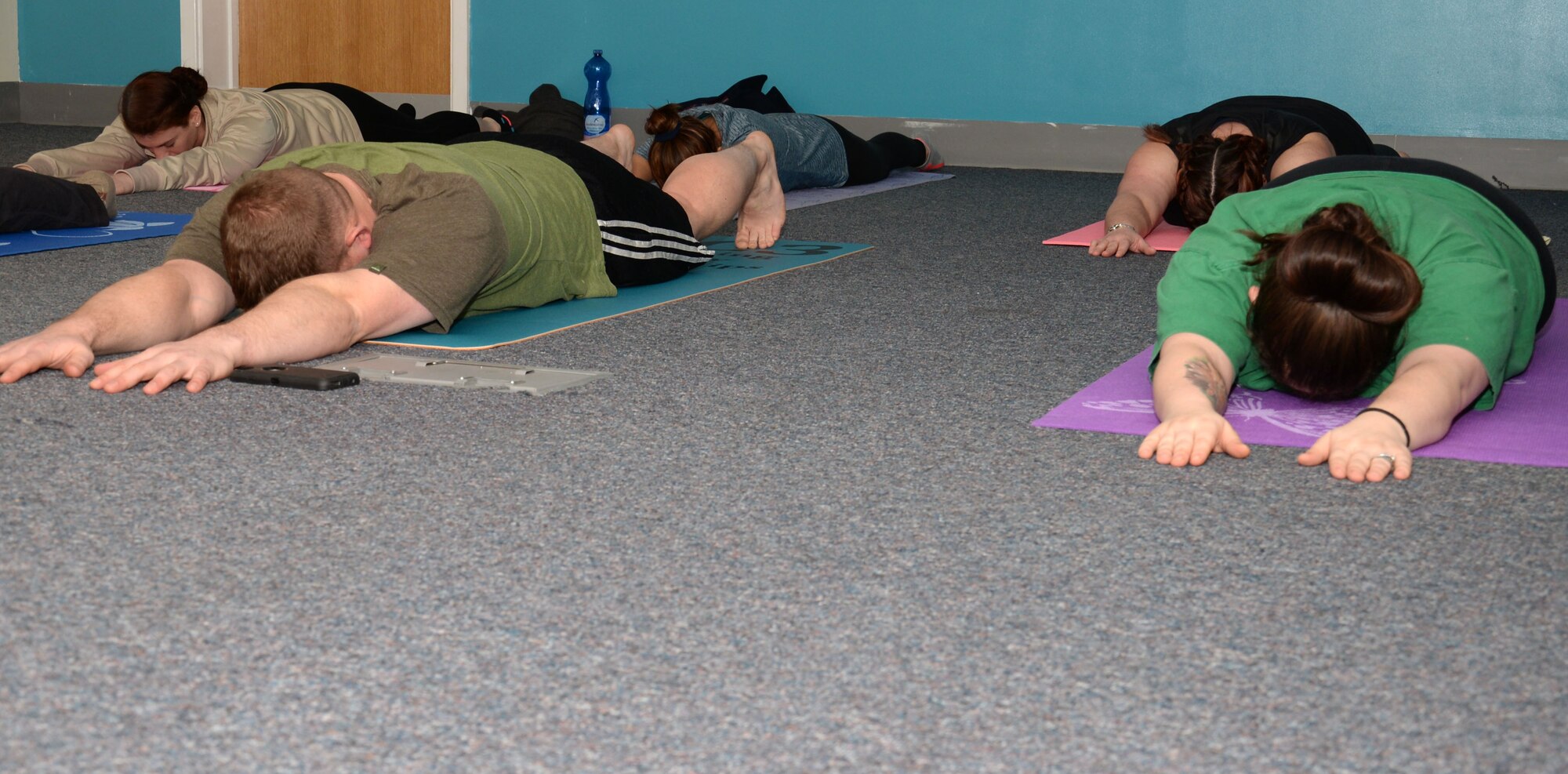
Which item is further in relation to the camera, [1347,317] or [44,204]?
[44,204]

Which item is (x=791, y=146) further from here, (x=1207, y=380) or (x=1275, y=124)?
(x=1207, y=380)

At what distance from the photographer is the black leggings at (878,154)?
461 cm

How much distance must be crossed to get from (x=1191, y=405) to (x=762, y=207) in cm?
175

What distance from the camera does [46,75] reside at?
666cm

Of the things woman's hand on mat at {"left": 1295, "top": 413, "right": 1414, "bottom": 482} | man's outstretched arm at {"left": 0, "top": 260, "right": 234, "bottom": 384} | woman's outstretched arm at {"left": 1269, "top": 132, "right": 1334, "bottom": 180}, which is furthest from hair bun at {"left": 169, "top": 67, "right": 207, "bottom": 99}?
woman's hand on mat at {"left": 1295, "top": 413, "right": 1414, "bottom": 482}

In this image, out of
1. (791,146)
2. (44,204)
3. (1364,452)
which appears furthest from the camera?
(791,146)

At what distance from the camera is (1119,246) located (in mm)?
3047

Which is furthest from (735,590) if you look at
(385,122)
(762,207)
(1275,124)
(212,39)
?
(212,39)

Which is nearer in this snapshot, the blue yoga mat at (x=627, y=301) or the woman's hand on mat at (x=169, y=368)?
the woman's hand on mat at (x=169, y=368)

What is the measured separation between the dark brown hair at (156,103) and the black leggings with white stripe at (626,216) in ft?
5.80

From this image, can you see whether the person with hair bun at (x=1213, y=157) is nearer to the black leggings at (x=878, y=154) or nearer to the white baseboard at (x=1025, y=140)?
the black leggings at (x=878, y=154)

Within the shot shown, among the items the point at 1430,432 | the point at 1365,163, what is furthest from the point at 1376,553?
the point at 1365,163

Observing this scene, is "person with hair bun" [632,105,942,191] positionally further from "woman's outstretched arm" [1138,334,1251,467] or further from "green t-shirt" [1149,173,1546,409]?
"woman's outstretched arm" [1138,334,1251,467]

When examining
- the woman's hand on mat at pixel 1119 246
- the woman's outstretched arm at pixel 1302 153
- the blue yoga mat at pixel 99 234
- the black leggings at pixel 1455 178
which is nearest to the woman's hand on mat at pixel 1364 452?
the black leggings at pixel 1455 178
